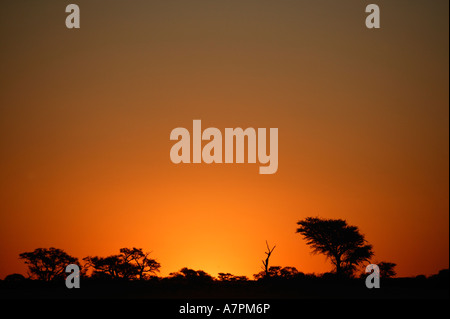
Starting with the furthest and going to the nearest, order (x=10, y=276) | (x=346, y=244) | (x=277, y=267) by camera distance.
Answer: (x=277, y=267), (x=10, y=276), (x=346, y=244)

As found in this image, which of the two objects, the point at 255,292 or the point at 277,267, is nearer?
the point at 255,292

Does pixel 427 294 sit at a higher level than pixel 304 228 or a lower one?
lower

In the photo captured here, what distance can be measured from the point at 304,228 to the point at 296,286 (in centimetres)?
2400

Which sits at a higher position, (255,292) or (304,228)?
(304,228)
